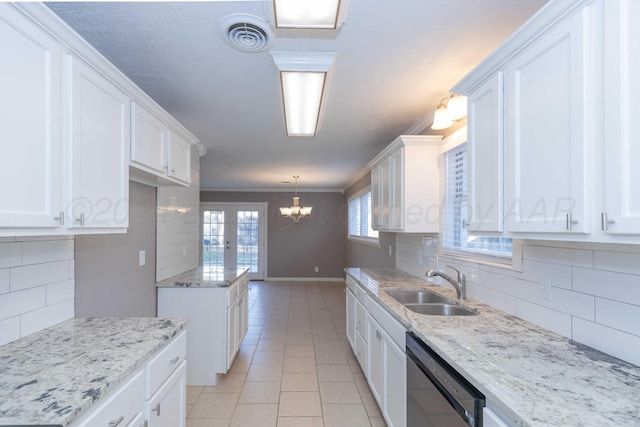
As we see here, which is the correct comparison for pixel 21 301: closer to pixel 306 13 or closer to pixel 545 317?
pixel 306 13

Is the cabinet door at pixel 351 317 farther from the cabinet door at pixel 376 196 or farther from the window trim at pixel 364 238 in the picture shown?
the window trim at pixel 364 238

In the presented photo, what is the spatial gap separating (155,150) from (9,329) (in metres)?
1.19

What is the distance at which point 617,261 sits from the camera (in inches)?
50.8

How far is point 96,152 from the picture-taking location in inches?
60.3

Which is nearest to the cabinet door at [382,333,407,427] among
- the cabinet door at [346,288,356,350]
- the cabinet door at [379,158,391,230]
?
the cabinet door at [346,288,356,350]

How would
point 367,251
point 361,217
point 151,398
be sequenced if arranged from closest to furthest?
point 151,398, point 367,251, point 361,217

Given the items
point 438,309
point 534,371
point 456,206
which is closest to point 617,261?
point 534,371

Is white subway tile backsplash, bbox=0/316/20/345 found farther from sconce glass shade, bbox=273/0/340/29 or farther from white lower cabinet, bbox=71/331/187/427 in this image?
sconce glass shade, bbox=273/0/340/29

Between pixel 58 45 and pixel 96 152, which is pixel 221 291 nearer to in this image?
pixel 96 152

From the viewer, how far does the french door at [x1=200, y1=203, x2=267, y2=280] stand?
8.36 meters

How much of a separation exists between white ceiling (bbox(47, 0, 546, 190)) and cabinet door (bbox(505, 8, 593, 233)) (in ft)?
1.51

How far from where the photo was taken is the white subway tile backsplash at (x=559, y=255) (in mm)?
1434

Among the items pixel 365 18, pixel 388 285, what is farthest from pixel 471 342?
pixel 365 18

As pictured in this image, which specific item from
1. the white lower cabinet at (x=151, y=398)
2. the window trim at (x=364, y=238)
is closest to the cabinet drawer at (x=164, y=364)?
the white lower cabinet at (x=151, y=398)
